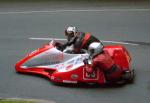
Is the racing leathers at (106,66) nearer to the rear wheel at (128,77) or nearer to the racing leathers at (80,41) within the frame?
the rear wheel at (128,77)

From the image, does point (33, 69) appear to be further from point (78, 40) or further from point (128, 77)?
point (128, 77)

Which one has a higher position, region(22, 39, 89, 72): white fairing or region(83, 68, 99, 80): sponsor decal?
region(22, 39, 89, 72): white fairing

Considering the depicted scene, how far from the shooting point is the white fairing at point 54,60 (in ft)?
53.7

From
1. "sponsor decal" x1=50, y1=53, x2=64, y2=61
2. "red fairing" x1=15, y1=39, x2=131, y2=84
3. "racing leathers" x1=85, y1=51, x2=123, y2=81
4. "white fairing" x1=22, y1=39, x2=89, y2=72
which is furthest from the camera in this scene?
"sponsor decal" x1=50, y1=53, x2=64, y2=61

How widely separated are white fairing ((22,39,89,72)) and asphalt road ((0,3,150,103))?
1.21ft

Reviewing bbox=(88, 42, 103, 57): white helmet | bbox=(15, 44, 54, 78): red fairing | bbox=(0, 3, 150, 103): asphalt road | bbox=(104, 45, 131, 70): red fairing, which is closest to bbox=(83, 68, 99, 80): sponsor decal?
bbox=(0, 3, 150, 103): asphalt road

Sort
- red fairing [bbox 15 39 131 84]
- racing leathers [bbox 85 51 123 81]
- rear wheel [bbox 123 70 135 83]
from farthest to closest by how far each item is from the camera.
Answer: rear wheel [bbox 123 70 135 83] → red fairing [bbox 15 39 131 84] → racing leathers [bbox 85 51 123 81]

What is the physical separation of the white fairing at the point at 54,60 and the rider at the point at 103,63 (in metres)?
0.33

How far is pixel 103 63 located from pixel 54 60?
1539 mm

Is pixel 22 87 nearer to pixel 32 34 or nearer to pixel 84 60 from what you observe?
pixel 84 60

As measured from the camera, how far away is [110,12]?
79.7 ft

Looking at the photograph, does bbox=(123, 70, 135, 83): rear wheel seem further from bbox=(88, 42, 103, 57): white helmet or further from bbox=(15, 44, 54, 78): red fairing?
bbox=(15, 44, 54, 78): red fairing

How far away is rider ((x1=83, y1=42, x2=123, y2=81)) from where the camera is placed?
15922mm

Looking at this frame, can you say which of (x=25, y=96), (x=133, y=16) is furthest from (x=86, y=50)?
(x=133, y=16)
